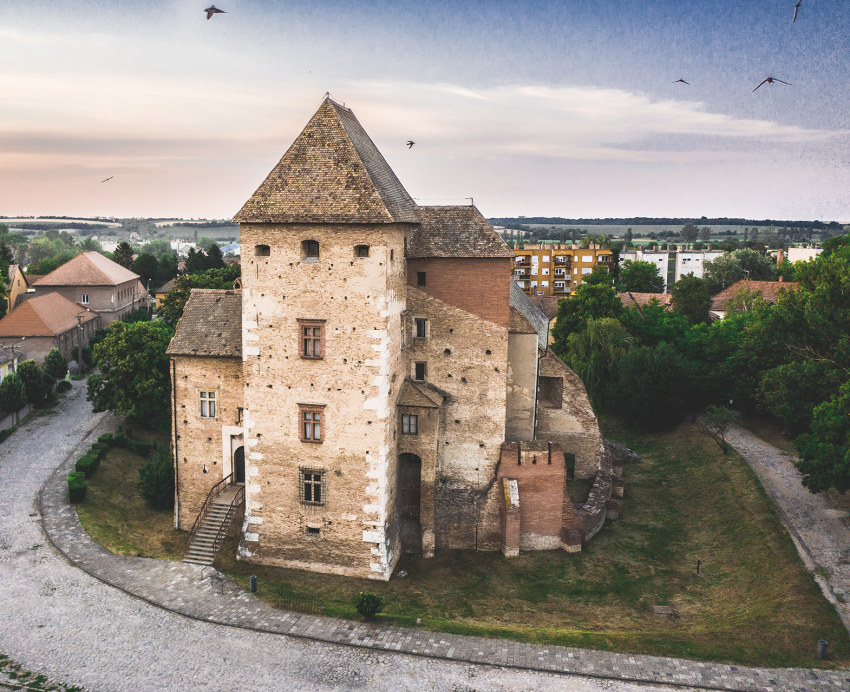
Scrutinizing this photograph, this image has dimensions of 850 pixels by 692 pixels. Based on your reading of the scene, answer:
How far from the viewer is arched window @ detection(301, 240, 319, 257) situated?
30031mm

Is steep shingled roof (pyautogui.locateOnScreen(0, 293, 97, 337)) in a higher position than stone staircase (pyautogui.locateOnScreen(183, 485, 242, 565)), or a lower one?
higher

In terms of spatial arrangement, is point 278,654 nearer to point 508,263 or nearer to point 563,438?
point 508,263

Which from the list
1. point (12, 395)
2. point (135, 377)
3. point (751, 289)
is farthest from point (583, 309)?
point (12, 395)

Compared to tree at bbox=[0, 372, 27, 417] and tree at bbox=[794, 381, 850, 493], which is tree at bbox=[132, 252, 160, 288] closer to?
tree at bbox=[0, 372, 27, 417]

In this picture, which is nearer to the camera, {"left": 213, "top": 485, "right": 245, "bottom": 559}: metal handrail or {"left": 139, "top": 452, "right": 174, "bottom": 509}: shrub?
{"left": 213, "top": 485, "right": 245, "bottom": 559}: metal handrail

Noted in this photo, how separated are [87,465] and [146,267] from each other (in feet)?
295

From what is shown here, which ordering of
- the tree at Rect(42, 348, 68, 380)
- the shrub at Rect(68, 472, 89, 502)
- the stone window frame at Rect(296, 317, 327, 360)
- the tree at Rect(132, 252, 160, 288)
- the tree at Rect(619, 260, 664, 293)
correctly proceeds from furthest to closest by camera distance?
the tree at Rect(132, 252, 160, 288), the tree at Rect(619, 260, 664, 293), the tree at Rect(42, 348, 68, 380), the shrub at Rect(68, 472, 89, 502), the stone window frame at Rect(296, 317, 327, 360)

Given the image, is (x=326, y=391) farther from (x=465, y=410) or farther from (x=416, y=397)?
(x=465, y=410)

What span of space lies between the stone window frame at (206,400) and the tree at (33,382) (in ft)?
84.3

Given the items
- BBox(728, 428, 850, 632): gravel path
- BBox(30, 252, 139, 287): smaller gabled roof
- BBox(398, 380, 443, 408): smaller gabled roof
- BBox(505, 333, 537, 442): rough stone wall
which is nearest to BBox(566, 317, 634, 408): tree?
BBox(728, 428, 850, 632): gravel path

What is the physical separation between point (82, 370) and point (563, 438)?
52358 mm

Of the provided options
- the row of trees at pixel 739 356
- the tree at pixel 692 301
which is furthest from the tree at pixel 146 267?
the tree at pixel 692 301

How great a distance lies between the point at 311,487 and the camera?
1229 inches

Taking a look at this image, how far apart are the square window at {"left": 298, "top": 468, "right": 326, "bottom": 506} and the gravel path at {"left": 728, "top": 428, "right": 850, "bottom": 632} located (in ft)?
73.0
